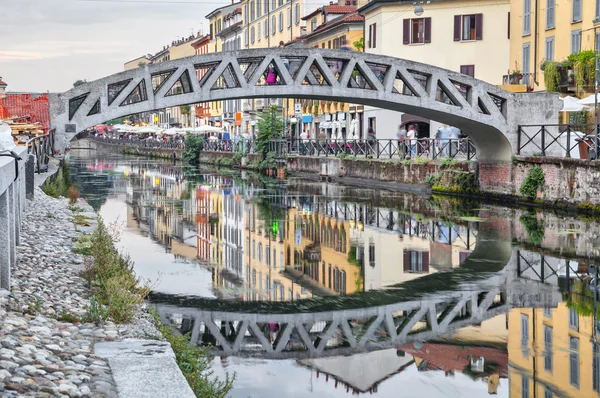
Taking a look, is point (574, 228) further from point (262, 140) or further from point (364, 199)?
point (262, 140)

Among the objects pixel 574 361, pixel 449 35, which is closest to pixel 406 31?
pixel 449 35

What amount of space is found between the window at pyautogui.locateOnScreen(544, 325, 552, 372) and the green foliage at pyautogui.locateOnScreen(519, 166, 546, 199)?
1629 cm

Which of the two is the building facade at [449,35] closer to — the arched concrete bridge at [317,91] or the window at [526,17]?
the window at [526,17]

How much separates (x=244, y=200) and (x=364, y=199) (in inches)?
164

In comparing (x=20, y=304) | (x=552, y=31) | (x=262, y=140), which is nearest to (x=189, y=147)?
(x=262, y=140)

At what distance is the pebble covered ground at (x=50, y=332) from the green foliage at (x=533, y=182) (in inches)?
653

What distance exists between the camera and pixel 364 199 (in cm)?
3344

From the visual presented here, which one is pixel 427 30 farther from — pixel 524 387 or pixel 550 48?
pixel 524 387

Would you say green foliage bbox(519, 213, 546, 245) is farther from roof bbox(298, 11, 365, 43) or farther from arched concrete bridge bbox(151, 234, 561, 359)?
roof bbox(298, 11, 365, 43)

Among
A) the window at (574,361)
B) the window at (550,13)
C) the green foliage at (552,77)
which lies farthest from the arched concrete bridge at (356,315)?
the window at (550,13)

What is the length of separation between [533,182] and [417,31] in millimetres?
23015

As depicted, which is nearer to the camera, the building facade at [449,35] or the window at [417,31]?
the building facade at [449,35]

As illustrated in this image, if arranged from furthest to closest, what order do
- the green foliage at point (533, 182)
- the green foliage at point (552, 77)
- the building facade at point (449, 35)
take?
the building facade at point (449, 35)
the green foliage at point (552, 77)
the green foliage at point (533, 182)

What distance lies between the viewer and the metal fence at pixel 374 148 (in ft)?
115
